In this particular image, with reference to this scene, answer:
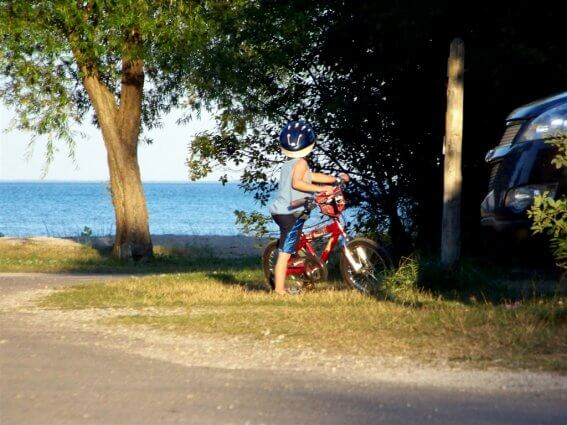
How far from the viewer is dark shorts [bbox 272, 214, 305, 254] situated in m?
12.1

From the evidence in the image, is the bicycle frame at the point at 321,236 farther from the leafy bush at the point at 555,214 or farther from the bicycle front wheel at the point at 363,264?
the leafy bush at the point at 555,214

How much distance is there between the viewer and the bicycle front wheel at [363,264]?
12320 mm

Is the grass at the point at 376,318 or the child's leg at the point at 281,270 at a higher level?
the child's leg at the point at 281,270

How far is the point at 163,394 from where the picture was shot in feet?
22.8

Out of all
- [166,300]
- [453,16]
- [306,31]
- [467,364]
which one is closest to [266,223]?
[306,31]

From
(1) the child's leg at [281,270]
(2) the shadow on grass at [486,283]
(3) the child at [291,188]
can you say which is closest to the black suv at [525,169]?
(2) the shadow on grass at [486,283]

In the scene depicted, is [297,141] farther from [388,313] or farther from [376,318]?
[376,318]

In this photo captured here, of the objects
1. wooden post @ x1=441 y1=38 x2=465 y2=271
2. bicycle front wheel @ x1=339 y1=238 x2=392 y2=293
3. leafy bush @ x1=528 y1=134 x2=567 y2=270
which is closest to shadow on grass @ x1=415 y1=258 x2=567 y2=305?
wooden post @ x1=441 y1=38 x2=465 y2=271

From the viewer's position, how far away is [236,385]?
726 centimetres

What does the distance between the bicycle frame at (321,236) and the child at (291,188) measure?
24cm

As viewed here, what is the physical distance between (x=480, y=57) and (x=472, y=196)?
84.1 inches

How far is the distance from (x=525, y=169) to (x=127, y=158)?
13153 millimetres

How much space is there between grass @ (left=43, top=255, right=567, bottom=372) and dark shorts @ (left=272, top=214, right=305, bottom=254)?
0.54 metres

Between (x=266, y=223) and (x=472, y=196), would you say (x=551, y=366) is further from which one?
(x=266, y=223)
